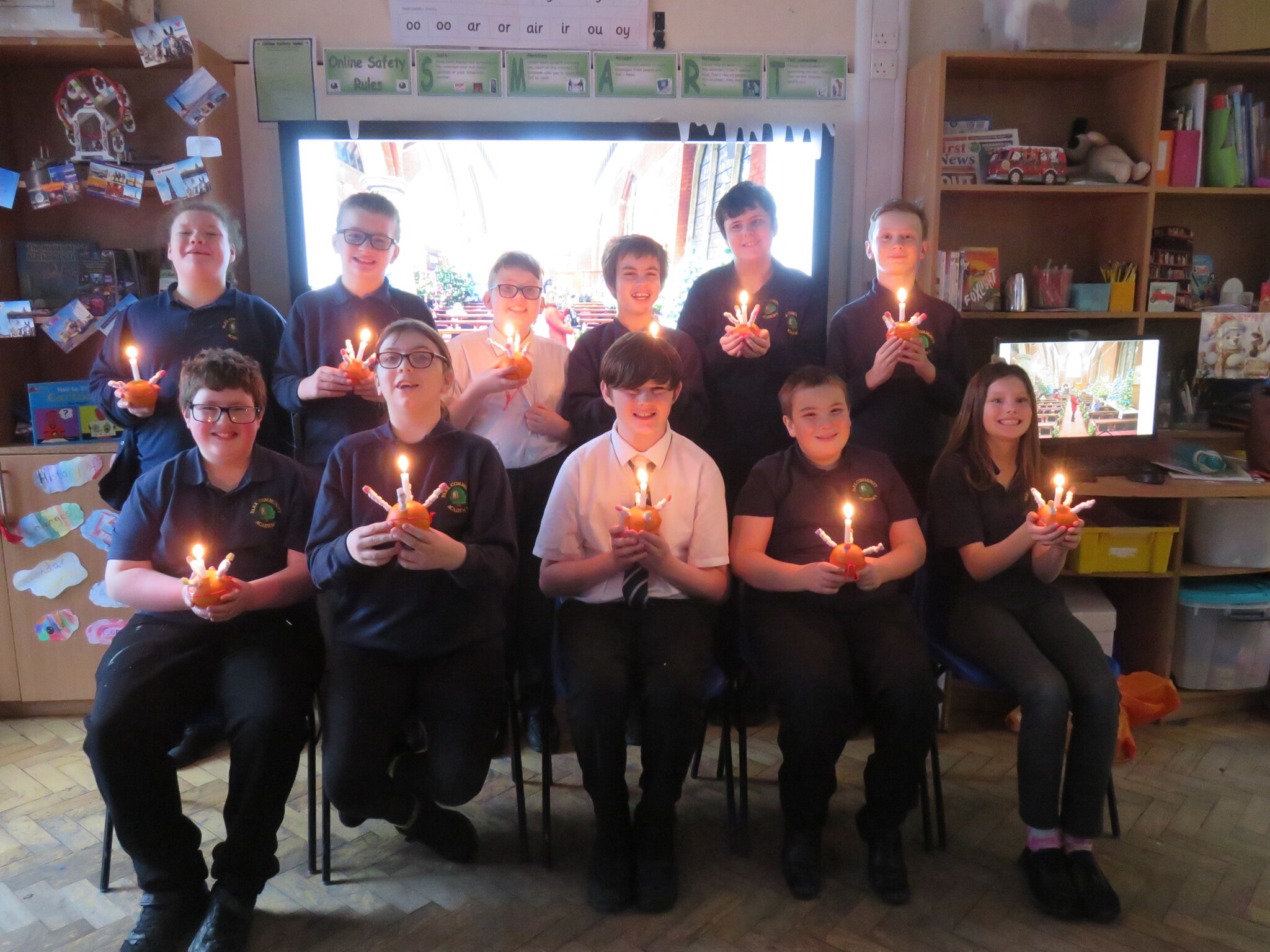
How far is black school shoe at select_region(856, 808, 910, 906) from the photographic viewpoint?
6.95 ft

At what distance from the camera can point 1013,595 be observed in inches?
93.7

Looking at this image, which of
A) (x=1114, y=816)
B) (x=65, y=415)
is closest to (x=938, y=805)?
(x=1114, y=816)

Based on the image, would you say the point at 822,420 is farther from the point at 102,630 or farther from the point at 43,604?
the point at 43,604

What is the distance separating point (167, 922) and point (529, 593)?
116 cm

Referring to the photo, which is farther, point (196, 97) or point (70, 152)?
Answer: point (70, 152)

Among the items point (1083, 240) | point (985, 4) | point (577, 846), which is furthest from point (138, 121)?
point (1083, 240)

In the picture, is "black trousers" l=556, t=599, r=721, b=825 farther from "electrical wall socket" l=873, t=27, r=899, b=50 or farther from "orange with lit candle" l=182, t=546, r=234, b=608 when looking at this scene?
"electrical wall socket" l=873, t=27, r=899, b=50

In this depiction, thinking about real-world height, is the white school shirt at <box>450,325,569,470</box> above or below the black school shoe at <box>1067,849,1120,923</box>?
above

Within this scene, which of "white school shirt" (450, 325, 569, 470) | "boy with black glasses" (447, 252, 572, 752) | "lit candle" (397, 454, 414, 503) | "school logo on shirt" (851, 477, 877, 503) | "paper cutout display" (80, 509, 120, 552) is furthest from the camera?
"paper cutout display" (80, 509, 120, 552)

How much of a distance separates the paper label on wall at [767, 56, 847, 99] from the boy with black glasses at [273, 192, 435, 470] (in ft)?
5.40

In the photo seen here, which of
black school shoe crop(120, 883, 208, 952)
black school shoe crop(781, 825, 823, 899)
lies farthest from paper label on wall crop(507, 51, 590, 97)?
black school shoe crop(120, 883, 208, 952)

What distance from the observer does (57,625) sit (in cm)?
314

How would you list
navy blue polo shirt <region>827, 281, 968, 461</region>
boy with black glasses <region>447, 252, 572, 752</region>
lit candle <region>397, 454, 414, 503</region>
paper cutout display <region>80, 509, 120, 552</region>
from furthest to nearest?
paper cutout display <region>80, 509, 120, 552</region> → navy blue polo shirt <region>827, 281, 968, 461</region> → boy with black glasses <region>447, 252, 572, 752</region> → lit candle <region>397, 454, 414, 503</region>

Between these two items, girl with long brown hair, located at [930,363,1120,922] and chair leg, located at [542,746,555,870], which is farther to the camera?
chair leg, located at [542,746,555,870]
